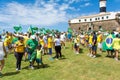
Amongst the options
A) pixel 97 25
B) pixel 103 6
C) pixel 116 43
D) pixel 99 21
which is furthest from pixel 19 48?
pixel 103 6

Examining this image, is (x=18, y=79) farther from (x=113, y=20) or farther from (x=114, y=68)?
(x=113, y=20)

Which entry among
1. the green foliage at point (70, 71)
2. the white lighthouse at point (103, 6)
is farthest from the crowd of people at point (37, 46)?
the white lighthouse at point (103, 6)

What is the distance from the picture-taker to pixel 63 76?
12.3m

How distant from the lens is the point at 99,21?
81.8 meters

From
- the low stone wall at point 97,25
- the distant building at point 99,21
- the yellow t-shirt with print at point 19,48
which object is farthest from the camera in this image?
the low stone wall at point 97,25

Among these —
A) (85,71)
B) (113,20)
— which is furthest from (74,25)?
(85,71)

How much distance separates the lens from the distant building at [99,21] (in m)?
76.5

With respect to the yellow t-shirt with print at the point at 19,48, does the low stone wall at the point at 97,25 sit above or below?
above

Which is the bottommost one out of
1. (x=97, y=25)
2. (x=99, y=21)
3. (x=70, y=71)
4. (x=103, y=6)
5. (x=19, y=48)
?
(x=70, y=71)

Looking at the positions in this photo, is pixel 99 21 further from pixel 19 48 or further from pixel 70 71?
pixel 19 48

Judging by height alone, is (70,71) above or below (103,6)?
below

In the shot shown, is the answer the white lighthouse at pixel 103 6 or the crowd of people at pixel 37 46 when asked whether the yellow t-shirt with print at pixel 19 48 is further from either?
the white lighthouse at pixel 103 6

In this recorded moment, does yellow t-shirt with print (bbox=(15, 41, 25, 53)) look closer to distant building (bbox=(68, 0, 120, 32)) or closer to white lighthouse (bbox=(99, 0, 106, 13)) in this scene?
distant building (bbox=(68, 0, 120, 32))

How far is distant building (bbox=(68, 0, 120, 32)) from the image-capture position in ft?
251
